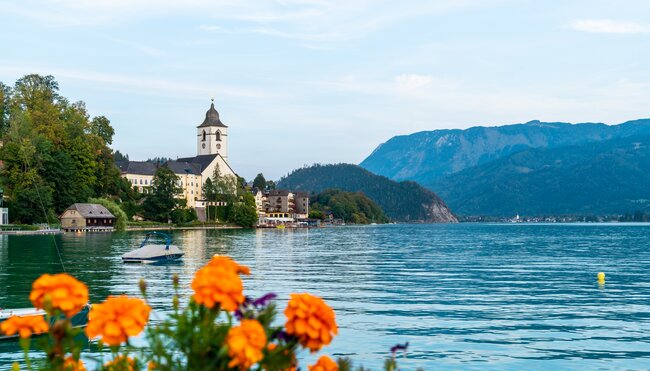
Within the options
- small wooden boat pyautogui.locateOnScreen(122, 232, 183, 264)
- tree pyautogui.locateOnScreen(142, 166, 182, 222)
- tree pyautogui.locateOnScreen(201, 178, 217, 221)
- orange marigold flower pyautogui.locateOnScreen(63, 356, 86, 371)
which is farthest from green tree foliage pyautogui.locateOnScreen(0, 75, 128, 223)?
orange marigold flower pyautogui.locateOnScreen(63, 356, 86, 371)

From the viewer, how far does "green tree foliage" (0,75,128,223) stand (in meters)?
120

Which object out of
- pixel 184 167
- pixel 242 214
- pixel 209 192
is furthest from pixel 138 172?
pixel 242 214

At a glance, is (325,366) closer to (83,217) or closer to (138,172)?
(83,217)

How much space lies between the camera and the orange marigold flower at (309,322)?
175 inches

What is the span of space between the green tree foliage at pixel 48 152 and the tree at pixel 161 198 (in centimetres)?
693

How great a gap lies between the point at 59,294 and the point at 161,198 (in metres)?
155

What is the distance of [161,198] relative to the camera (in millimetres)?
156250

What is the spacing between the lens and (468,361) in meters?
21.1

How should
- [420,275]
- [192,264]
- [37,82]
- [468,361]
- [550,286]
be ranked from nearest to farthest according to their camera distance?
[468,361], [550,286], [420,275], [192,264], [37,82]

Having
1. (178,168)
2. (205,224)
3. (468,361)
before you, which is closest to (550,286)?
(468,361)

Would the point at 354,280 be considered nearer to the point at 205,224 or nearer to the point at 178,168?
the point at 205,224

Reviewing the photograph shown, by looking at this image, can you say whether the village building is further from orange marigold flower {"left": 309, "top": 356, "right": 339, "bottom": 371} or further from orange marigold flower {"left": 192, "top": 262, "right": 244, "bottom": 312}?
orange marigold flower {"left": 192, "top": 262, "right": 244, "bottom": 312}

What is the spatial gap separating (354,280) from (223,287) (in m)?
39.7

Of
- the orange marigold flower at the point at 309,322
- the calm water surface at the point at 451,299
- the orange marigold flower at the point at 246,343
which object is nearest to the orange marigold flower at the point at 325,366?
the orange marigold flower at the point at 309,322
